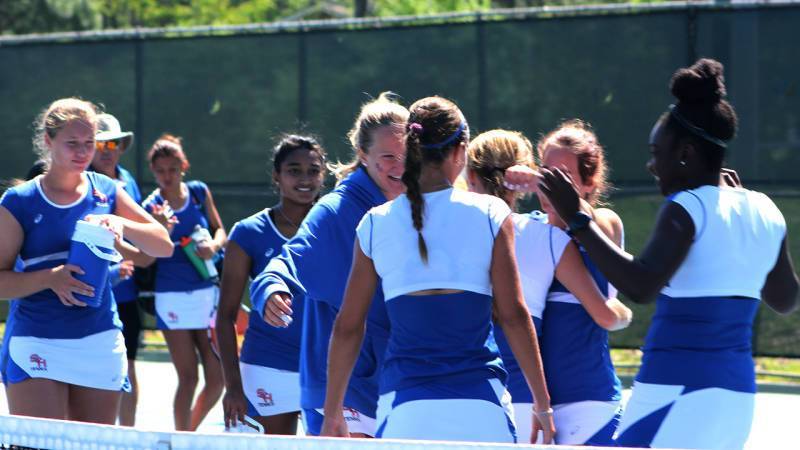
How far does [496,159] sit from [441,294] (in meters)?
1.06

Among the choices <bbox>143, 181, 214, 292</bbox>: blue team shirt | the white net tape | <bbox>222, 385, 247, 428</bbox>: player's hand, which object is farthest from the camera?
<bbox>143, 181, 214, 292</bbox>: blue team shirt

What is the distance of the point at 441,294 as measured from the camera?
3.35 metres

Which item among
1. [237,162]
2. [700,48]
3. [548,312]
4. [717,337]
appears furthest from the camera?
[237,162]

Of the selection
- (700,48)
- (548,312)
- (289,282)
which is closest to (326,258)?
(289,282)

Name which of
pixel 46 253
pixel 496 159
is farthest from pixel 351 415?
pixel 46 253

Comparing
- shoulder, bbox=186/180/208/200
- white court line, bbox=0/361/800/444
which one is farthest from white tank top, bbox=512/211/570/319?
shoulder, bbox=186/180/208/200

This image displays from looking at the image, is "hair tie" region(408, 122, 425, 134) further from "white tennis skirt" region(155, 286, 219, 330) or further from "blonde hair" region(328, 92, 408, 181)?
"white tennis skirt" region(155, 286, 219, 330)

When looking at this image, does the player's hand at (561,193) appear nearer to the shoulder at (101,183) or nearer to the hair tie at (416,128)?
the hair tie at (416,128)

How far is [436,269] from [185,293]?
4577 millimetres

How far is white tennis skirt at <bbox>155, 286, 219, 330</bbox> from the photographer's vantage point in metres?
7.59

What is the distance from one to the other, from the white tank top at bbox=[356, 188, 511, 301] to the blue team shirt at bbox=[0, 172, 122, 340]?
1.87m

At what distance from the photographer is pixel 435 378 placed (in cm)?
336

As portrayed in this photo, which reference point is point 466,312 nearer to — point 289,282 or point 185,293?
point 289,282

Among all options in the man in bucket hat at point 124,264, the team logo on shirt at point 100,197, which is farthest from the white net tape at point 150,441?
the man in bucket hat at point 124,264
